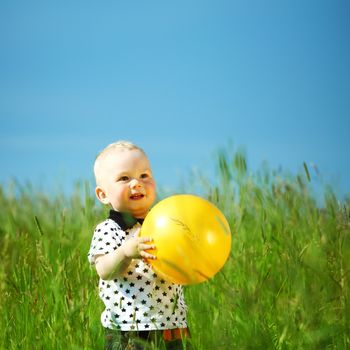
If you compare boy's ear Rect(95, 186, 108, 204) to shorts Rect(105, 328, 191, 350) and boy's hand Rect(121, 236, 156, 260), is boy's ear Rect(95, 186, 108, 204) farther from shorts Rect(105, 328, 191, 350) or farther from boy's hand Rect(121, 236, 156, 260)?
shorts Rect(105, 328, 191, 350)

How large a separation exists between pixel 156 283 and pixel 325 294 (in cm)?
79

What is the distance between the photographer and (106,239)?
119 inches

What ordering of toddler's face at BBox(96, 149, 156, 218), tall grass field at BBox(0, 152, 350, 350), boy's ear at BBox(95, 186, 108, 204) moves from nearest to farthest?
tall grass field at BBox(0, 152, 350, 350) < toddler's face at BBox(96, 149, 156, 218) < boy's ear at BBox(95, 186, 108, 204)

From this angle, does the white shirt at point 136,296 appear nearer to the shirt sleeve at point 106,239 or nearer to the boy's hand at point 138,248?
the shirt sleeve at point 106,239

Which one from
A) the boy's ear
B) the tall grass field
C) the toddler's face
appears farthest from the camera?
the boy's ear

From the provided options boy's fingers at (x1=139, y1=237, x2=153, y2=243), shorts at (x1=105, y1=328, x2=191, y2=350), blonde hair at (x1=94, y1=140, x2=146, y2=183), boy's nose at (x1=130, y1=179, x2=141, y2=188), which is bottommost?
shorts at (x1=105, y1=328, x2=191, y2=350)

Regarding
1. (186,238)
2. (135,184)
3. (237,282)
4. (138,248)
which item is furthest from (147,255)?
(237,282)

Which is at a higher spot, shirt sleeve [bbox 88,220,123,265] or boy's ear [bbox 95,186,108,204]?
boy's ear [bbox 95,186,108,204]

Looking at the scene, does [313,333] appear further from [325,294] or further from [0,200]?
[0,200]

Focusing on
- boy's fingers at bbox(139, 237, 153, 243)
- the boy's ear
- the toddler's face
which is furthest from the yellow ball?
the boy's ear

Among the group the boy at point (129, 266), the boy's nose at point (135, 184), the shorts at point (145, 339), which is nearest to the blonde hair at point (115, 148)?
the boy at point (129, 266)

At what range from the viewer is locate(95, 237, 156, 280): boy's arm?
2.81 meters

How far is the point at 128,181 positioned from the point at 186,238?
47 cm

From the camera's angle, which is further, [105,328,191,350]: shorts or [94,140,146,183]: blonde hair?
[94,140,146,183]: blonde hair
